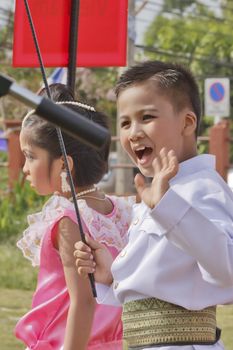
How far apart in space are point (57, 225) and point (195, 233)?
2.89 ft

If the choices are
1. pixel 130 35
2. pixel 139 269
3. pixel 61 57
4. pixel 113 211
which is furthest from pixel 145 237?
pixel 130 35

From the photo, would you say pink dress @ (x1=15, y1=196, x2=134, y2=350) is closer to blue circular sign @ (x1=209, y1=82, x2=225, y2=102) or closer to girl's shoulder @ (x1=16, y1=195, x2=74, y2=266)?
girl's shoulder @ (x1=16, y1=195, x2=74, y2=266)

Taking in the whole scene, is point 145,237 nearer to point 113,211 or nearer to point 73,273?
point 73,273

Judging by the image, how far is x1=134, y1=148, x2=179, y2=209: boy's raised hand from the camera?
7.15 ft

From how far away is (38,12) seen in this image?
3.76m

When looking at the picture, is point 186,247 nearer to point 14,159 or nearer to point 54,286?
point 54,286

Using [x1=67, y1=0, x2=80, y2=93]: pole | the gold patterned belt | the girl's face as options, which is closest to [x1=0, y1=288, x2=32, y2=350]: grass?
[x1=67, y1=0, x2=80, y2=93]: pole

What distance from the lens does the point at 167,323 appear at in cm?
244

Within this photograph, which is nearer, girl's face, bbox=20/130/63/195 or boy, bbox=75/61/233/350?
boy, bbox=75/61/233/350

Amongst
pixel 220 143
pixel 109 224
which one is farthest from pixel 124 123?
pixel 220 143

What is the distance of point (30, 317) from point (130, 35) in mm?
9151

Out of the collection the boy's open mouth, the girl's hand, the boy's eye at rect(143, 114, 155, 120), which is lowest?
the girl's hand

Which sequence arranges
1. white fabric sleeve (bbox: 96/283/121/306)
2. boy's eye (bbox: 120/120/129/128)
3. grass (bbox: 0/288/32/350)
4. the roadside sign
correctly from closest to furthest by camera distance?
1. boy's eye (bbox: 120/120/129/128)
2. white fabric sleeve (bbox: 96/283/121/306)
3. grass (bbox: 0/288/32/350)
4. the roadside sign

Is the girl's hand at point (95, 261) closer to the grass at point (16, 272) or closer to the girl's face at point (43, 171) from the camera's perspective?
the girl's face at point (43, 171)
